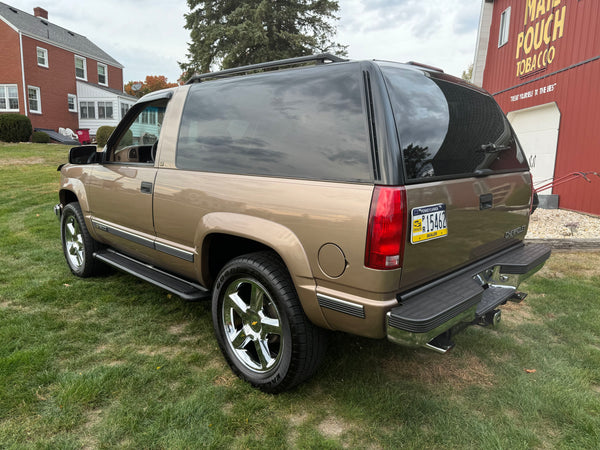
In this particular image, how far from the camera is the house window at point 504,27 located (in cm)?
1179

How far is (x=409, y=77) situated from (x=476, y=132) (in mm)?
648

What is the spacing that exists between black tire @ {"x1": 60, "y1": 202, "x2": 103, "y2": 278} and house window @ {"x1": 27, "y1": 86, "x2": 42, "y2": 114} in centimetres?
→ 2570

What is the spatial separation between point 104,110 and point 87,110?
1.26 metres

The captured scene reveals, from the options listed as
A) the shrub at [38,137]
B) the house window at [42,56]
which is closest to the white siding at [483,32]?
the shrub at [38,137]

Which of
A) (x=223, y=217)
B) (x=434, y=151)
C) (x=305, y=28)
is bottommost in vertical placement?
(x=223, y=217)

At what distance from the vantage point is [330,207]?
2.21 metres

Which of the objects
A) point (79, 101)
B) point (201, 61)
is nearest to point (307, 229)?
point (201, 61)

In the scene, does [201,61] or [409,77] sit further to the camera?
[201,61]

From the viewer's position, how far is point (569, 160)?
888 centimetres

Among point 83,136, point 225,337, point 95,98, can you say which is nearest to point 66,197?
point 225,337

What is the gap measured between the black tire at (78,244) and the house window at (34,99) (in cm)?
2570

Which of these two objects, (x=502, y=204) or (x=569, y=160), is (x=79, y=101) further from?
(x=502, y=204)

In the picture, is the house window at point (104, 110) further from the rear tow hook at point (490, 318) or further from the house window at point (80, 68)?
the rear tow hook at point (490, 318)

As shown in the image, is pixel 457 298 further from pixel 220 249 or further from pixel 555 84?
pixel 555 84
